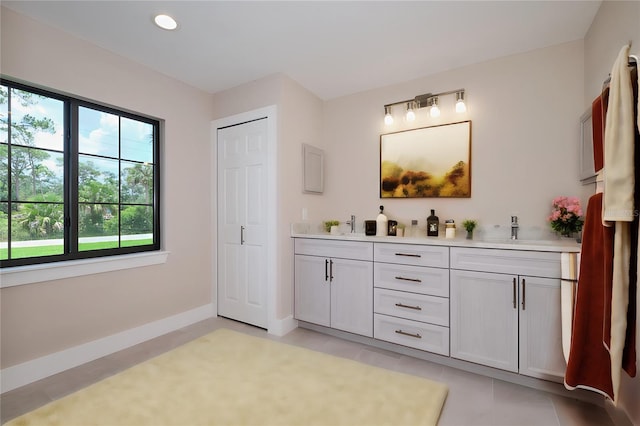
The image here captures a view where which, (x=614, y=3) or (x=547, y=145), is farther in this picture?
(x=547, y=145)

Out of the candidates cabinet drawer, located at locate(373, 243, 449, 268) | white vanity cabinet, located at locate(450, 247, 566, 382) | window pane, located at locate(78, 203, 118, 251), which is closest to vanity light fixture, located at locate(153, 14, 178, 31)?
window pane, located at locate(78, 203, 118, 251)

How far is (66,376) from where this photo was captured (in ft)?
7.07

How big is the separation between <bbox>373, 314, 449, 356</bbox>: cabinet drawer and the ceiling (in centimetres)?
232

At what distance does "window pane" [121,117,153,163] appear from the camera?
2805mm

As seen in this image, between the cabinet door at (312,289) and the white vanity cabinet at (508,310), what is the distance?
1.16 m

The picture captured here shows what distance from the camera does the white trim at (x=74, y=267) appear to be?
2006 mm

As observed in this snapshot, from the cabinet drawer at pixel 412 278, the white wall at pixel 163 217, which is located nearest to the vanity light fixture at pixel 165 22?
the white wall at pixel 163 217

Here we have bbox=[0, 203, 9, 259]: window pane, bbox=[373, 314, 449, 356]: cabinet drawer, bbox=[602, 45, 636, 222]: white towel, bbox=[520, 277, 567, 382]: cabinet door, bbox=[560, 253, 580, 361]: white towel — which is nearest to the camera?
bbox=[602, 45, 636, 222]: white towel

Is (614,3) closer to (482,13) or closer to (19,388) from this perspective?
(482,13)

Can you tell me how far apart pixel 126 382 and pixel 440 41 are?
3484mm

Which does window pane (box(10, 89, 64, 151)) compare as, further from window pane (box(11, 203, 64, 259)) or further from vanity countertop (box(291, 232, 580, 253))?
vanity countertop (box(291, 232, 580, 253))

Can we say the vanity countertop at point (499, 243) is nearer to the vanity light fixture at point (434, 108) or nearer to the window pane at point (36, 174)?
the vanity light fixture at point (434, 108)

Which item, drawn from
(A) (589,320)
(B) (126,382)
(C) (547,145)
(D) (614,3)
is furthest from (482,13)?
(B) (126,382)

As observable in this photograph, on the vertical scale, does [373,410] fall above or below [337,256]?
below
